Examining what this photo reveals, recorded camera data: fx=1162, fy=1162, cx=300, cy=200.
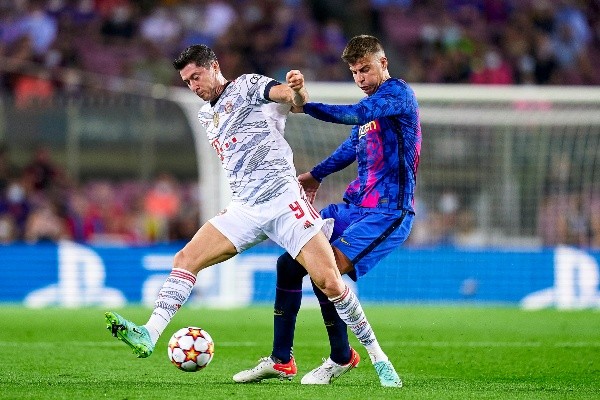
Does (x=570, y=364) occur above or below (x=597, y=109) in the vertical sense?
below

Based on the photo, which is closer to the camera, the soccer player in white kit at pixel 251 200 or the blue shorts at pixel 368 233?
the soccer player in white kit at pixel 251 200

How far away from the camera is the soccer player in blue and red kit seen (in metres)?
7.25

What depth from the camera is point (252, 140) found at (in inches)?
285

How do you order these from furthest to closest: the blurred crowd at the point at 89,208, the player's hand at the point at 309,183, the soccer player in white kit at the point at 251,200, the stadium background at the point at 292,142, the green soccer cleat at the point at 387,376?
1. the blurred crowd at the point at 89,208
2. the stadium background at the point at 292,142
3. the player's hand at the point at 309,183
4. the soccer player in white kit at the point at 251,200
5. the green soccer cleat at the point at 387,376

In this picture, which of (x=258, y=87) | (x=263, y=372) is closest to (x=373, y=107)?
(x=258, y=87)

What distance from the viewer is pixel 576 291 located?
51.3ft

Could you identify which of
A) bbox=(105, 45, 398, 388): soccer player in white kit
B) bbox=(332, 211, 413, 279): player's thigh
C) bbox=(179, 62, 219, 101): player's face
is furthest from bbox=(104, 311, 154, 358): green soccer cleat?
bbox=(179, 62, 219, 101): player's face

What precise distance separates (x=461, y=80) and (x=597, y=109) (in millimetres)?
4288

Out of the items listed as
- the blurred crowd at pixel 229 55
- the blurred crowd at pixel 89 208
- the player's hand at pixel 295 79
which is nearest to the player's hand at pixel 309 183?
the player's hand at pixel 295 79

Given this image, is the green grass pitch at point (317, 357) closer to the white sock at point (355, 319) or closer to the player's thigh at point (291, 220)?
the white sock at point (355, 319)

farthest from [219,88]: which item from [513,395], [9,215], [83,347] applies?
Answer: [9,215]

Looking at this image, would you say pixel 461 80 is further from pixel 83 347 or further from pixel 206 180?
pixel 83 347

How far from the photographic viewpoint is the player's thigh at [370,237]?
7.28 m

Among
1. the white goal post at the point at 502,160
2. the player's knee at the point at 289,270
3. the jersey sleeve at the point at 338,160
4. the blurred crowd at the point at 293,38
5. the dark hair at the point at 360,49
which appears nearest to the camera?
the dark hair at the point at 360,49
